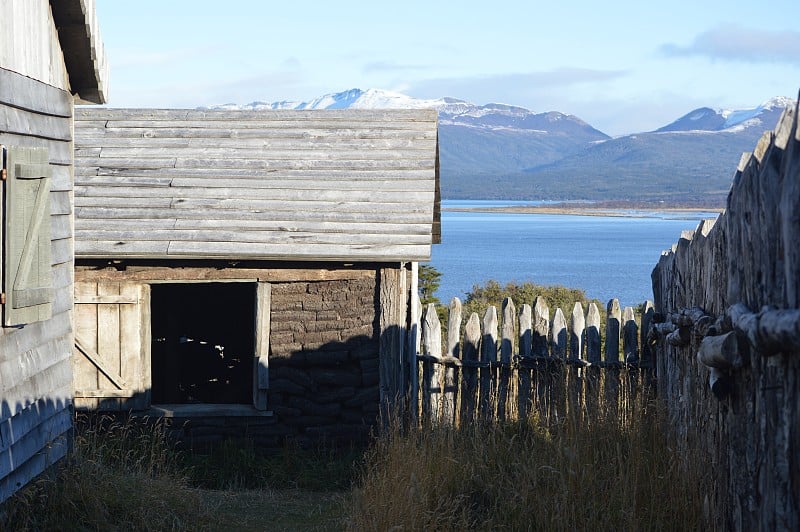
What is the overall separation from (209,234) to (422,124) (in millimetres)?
2989

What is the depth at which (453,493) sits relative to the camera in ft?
21.0

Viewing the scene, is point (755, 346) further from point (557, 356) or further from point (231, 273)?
point (231, 273)

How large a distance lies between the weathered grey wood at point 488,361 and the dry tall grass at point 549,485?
2.40 meters

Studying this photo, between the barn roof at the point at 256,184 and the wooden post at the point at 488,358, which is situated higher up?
the barn roof at the point at 256,184

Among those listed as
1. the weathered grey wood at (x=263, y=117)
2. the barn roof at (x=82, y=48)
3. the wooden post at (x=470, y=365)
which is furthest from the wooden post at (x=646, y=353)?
the barn roof at (x=82, y=48)

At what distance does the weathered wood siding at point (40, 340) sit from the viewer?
633cm

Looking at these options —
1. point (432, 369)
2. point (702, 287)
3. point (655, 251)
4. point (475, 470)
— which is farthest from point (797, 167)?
point (655, 251)

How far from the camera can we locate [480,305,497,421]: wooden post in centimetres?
982

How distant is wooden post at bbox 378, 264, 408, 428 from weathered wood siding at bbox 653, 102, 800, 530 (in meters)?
4.78

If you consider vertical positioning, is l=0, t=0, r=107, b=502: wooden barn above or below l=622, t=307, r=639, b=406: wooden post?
above

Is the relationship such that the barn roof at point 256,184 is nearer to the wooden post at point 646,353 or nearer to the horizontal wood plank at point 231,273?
the horizontal wood plank at point 231,273

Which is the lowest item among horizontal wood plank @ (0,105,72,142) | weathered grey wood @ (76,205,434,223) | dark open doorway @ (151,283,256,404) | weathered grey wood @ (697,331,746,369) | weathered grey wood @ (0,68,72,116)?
dark open doorway @ (151,283,256,404)

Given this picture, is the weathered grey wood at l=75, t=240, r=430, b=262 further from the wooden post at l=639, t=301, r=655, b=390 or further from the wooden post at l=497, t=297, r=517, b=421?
the wooden post at l=639, t=301, r=655, b=390

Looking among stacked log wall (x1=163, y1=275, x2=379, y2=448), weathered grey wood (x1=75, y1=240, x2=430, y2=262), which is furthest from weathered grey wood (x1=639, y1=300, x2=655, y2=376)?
stacked log wall (x1=163, y1=275, x2=379, y2=448)
